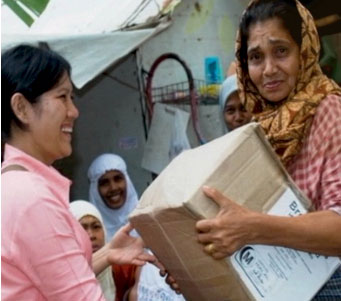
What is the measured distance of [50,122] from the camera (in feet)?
4.61

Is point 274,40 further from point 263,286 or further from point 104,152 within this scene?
point 104,152

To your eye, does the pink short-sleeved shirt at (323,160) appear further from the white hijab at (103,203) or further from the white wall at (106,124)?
the white wall at (106,124)

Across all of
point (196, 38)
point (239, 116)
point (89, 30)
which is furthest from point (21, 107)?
point (196, 38)

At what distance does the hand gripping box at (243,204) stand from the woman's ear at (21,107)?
12.6 inches

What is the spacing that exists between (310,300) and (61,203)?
0.55 meters

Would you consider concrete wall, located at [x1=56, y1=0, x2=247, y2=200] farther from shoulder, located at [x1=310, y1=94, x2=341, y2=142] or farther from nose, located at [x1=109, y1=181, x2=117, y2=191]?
shoulder, located at [x1=310, y1=94, x2=341, y2=142]

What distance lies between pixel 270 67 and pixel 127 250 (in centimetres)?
61

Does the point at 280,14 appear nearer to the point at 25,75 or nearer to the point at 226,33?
the point at 25,75

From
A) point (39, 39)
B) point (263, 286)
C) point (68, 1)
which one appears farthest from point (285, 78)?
point (68, 1)

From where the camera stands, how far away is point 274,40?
141cm

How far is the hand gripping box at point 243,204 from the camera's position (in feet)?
4.01

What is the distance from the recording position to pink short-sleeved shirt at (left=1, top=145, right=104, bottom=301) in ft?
3.98

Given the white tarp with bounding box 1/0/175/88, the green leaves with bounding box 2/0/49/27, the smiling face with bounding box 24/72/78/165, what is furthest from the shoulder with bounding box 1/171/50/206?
the green leaves with bounding box 2/0/49/27

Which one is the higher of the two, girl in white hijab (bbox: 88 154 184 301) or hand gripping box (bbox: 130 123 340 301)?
hand gripping box (bbox: 130 123 340 301)
